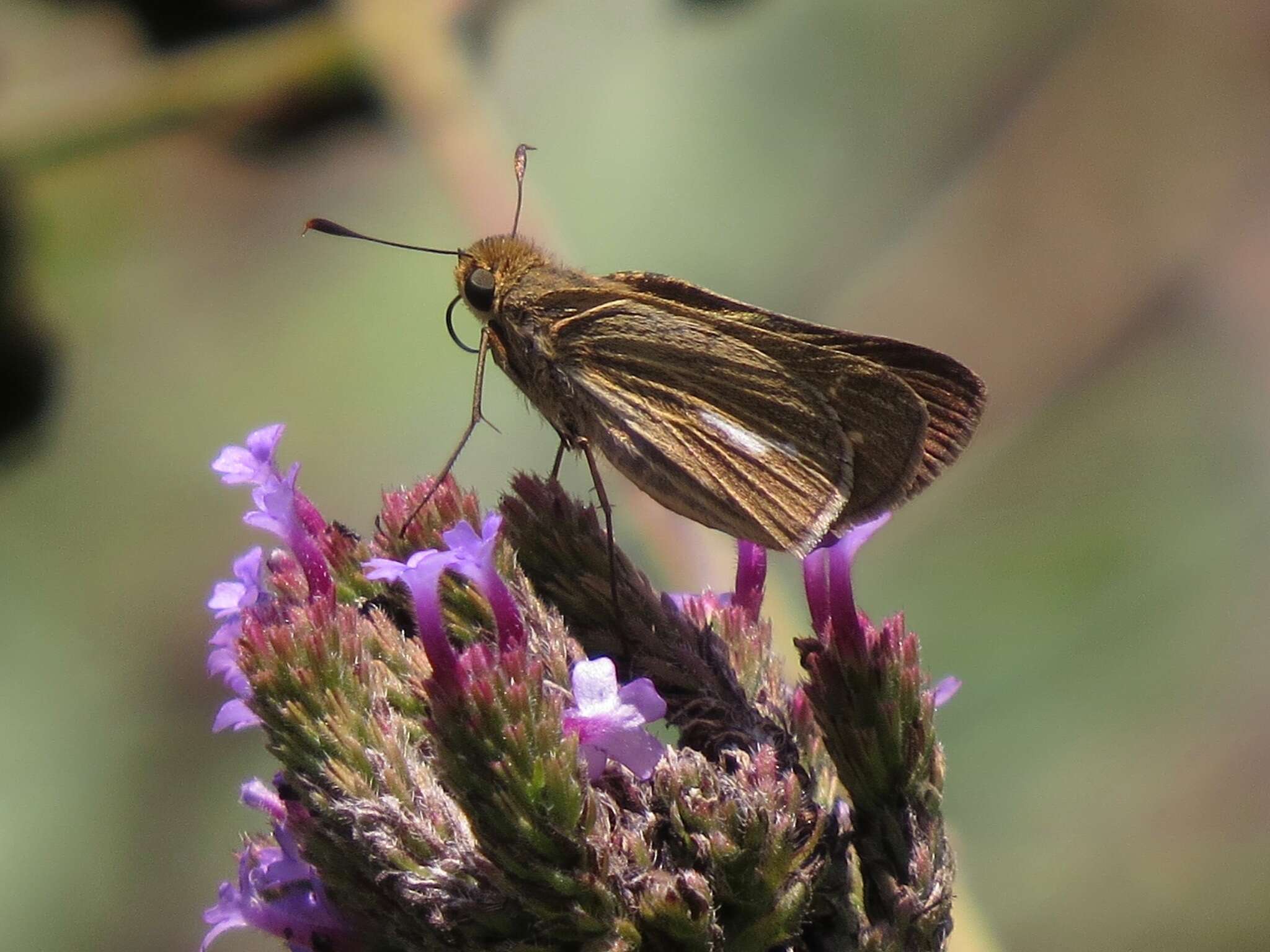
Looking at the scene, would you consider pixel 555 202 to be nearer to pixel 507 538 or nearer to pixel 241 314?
pixel 241 314

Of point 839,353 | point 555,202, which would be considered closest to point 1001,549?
point 555,202

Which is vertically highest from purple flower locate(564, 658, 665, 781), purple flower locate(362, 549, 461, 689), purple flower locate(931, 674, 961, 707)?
purple flower locate(362, 549, 461, 689)

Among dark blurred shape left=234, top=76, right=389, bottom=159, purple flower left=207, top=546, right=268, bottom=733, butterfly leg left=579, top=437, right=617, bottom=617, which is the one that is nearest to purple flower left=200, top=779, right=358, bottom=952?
purple flower left=207, top=546, right=268, bottom=733

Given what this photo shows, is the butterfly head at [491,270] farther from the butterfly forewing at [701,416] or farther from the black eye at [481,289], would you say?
the butterfly forewing at [701,416]

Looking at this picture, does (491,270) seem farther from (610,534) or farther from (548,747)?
(548,747)

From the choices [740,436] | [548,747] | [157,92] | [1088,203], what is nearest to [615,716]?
[548,747]

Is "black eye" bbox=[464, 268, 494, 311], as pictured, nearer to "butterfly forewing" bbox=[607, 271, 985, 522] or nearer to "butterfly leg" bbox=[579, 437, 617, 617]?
"butterfly leg" bbox=[579, 437, 617, 617]
